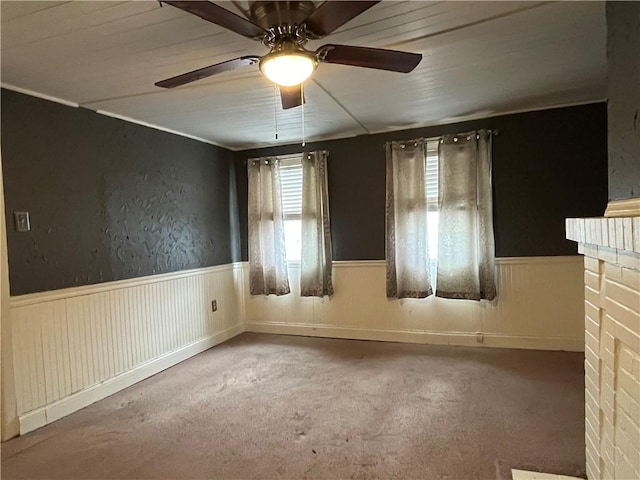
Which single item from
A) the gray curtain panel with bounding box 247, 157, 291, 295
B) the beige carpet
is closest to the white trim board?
the gray curtain panel with bounding box 247, 157, 291, 295

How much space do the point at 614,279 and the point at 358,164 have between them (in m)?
3.08

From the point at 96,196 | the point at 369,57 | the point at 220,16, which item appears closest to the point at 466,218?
the point at 369,57

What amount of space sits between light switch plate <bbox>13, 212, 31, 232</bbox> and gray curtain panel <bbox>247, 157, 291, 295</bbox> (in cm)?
231

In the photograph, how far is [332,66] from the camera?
8.02ft

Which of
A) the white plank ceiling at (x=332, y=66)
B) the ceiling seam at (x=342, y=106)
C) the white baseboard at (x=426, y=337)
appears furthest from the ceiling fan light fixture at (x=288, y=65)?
the white baseboard at (x=426, y=337)

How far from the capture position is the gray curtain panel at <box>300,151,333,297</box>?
14.4ft

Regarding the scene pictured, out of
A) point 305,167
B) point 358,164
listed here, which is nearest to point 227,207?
point 305,167

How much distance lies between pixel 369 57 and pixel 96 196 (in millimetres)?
2395

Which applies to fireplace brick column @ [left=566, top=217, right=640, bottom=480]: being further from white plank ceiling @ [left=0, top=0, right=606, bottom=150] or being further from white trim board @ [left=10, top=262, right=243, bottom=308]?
white trim board @ [left=10, top=262, right=243, bottom=308]

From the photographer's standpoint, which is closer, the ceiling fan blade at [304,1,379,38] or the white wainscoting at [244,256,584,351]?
the ceiling fan blade at [304,1,379,38]

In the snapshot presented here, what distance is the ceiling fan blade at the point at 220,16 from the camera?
4.51 ft

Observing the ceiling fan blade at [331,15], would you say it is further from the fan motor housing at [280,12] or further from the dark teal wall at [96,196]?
the dark teal wall at [96,196]

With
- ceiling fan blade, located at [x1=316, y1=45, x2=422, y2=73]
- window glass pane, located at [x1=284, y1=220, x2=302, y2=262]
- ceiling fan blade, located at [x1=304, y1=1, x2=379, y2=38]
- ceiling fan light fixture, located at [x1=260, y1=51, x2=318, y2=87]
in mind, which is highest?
ceiling fan blade, located at [x1=304, y1=1, x2=379, y2=38]

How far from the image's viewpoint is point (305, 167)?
442 cm
